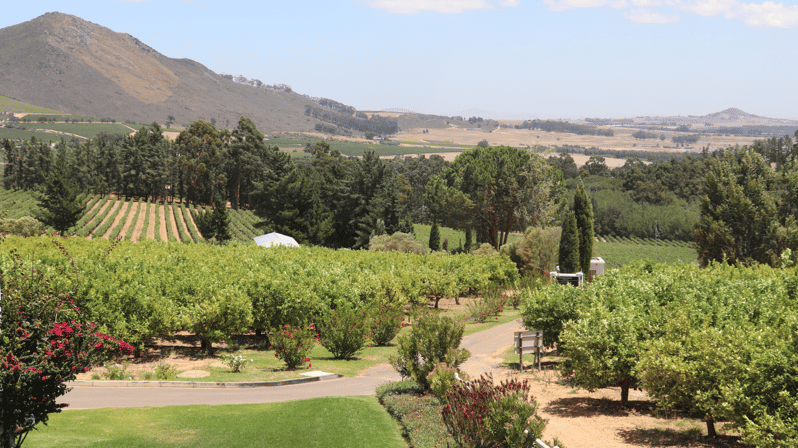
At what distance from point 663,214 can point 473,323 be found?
98125 mm

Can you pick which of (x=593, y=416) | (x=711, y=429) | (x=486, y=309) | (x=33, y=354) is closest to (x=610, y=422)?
(x=593, y=416)

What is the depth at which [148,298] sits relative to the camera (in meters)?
18.9

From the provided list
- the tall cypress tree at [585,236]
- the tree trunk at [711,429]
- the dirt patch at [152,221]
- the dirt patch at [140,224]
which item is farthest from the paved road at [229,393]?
the dirt patch at [152,221]

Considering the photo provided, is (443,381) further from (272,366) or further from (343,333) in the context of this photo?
(343,333)

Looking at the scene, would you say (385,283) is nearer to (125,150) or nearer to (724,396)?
(724,396)

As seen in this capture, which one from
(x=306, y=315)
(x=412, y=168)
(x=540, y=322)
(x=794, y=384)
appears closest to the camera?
(x=794, y=384)

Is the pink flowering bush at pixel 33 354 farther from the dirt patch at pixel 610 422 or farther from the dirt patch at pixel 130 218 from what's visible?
the dirt patch at pixel 130 218

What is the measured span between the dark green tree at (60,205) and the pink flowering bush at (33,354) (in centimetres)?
6361

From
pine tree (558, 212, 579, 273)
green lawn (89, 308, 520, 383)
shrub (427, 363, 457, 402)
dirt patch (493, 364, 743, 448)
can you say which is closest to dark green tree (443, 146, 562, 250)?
pine tree (558, 212, 579, 273)

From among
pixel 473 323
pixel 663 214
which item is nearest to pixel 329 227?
pixel 473 323

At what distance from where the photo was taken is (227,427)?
11.9 m

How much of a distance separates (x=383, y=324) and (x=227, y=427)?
41.7 ft

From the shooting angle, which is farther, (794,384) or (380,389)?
(380,389)

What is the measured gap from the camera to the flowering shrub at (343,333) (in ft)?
68.7
